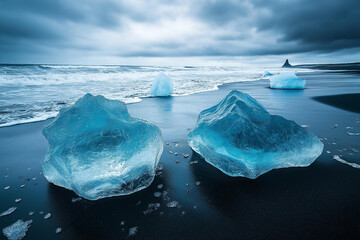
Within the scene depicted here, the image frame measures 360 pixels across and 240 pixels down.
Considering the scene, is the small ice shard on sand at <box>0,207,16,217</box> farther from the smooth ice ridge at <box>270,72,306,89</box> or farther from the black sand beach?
the smooth ice ridge at <box>270,72,306,89</box>

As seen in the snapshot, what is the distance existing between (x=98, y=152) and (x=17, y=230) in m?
0.86

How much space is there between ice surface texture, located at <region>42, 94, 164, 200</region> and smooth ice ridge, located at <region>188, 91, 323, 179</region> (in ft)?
2.35

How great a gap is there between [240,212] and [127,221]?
38.7 inches

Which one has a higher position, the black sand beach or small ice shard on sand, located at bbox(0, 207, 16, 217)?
the black sand beach

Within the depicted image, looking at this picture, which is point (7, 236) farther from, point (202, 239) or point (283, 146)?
point (283, 146)

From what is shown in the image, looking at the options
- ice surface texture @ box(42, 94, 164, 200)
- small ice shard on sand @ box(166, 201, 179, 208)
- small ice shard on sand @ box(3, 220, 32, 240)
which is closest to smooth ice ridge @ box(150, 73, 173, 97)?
ice surface texture @ box(42, 94, 164, 200)

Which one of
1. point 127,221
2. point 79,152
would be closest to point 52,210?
point 79,152

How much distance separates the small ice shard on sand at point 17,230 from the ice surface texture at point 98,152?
423mm

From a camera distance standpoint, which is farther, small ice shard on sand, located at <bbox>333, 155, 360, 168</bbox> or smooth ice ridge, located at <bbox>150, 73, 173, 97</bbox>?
smooth ice ridge, located at <bbox>150, 73, 173, 97</bbox>

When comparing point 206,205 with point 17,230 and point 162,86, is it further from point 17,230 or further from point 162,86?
point 162,86

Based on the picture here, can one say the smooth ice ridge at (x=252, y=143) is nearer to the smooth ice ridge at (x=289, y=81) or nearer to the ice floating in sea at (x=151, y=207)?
the ice floating in sea at (x=151, y=207)

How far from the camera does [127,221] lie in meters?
1.56

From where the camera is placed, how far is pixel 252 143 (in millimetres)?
2094

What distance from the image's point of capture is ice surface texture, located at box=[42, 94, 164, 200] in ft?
5.99
